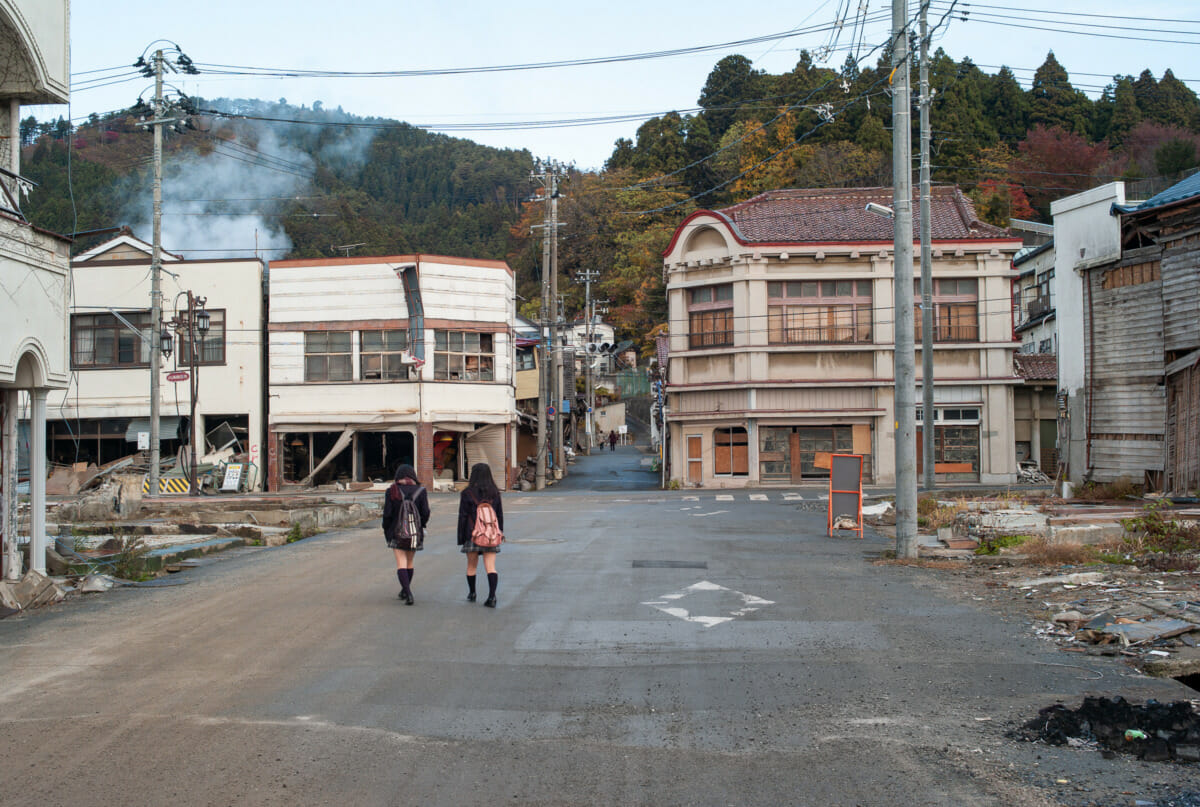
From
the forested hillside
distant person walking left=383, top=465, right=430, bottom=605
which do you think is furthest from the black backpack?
the forested hillside

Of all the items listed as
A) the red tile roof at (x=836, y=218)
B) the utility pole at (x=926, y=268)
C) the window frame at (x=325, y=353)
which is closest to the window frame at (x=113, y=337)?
the window frame at (x=325, y=353)

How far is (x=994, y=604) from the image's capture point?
1127 centimetres

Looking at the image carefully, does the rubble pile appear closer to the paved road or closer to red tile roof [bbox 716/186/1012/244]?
the paved road

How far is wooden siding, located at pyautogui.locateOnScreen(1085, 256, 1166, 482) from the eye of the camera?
22.0 m

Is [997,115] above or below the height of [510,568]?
above

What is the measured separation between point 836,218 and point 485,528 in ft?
116

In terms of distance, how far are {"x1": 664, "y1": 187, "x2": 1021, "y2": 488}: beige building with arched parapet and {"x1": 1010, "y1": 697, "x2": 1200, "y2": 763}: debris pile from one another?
115 feet

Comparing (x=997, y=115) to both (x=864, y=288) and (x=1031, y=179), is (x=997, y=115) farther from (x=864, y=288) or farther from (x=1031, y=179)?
(x=864, y=288)

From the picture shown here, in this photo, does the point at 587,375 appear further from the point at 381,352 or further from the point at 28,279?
the point at 28,279

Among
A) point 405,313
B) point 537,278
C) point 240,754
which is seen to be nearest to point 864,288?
point 405,313

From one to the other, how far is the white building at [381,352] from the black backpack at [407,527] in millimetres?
28649

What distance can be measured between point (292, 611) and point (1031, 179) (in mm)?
57639

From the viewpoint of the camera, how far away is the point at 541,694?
24.4 ft

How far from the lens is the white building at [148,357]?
40.6 m
